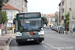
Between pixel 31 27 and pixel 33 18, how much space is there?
0.89 meters

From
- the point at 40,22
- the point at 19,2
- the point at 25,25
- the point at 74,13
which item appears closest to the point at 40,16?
the point at 40,22

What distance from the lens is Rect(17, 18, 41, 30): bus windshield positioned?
56.5 feet

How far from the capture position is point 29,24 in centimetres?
1727

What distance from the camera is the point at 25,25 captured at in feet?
56.5

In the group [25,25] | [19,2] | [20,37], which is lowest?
[20,37]

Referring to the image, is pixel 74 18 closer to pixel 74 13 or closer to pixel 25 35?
pixel 74 13

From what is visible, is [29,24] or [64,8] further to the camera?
[64,8]

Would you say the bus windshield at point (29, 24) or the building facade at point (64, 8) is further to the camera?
the building facade at point (64, 8)

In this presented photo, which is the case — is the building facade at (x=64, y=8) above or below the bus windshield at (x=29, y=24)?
above

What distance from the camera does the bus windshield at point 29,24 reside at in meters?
17.2

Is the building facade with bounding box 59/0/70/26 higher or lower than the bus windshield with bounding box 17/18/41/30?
higher

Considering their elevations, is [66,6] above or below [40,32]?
above

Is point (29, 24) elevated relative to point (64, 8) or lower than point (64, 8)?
lower

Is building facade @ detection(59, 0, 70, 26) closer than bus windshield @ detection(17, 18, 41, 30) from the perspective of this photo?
No
